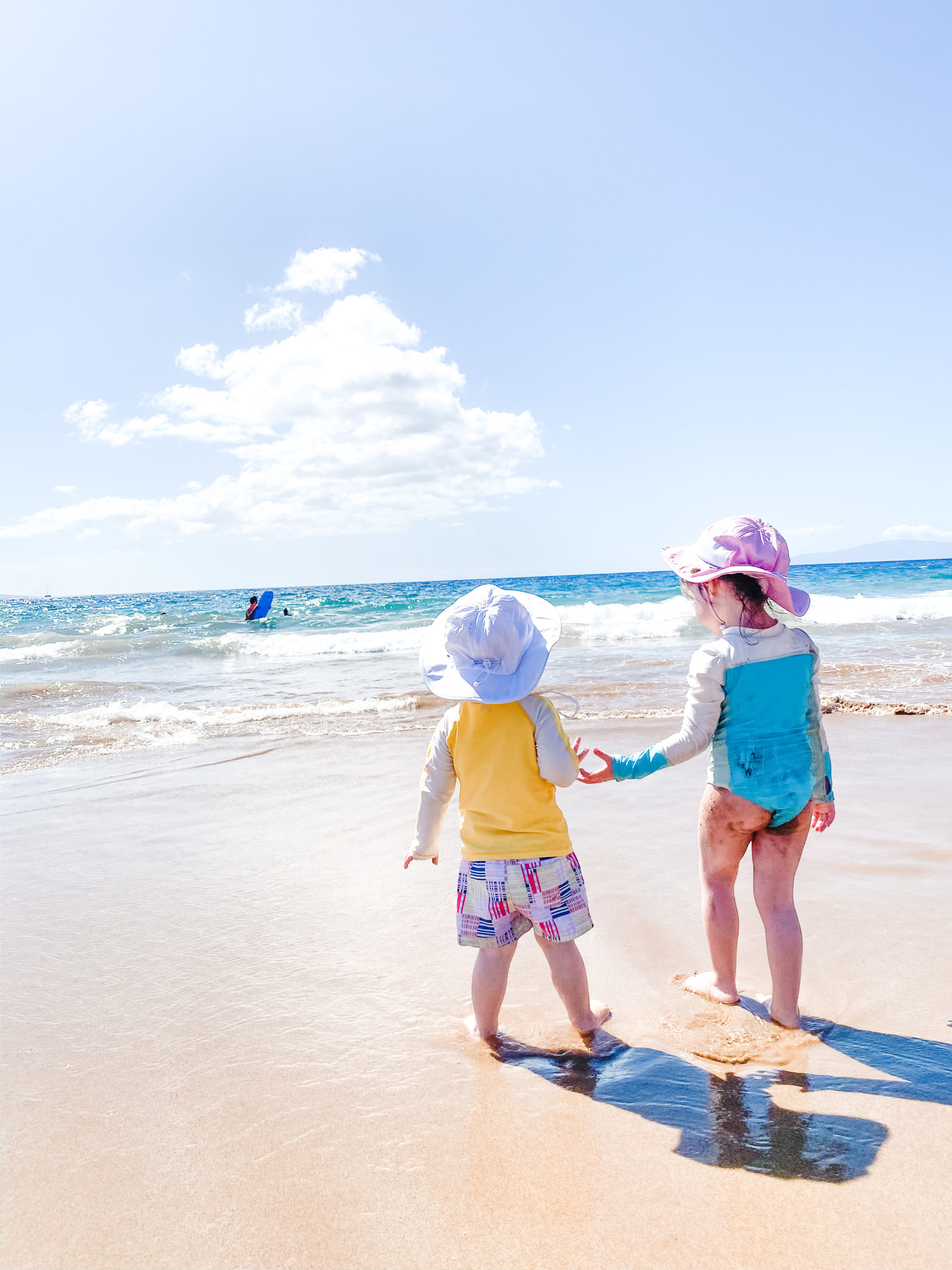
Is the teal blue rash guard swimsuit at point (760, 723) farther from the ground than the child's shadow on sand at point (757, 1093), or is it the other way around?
the teal blue rash guard swimsuit at point (760, 723)

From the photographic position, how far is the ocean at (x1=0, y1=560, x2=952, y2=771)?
27.4ft

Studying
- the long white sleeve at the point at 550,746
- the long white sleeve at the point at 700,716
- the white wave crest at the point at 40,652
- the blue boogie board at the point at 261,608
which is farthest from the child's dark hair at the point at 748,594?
the blue boogie board at the point at 261,608

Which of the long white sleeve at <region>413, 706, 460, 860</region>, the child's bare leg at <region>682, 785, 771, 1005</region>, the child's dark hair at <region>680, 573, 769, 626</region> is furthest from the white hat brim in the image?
the child's bare leg at <region>682, 785, 771, 1005</region>

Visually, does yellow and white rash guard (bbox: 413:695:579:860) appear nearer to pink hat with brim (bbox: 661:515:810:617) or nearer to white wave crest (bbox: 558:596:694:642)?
pink hat with brim (bbox: 661:515:810:617)

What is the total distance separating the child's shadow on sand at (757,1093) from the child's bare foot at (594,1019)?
0.04 metres

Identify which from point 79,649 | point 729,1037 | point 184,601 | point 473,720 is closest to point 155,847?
point 473,720

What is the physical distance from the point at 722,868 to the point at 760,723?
1.60ft

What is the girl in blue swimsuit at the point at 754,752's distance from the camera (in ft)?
8.18

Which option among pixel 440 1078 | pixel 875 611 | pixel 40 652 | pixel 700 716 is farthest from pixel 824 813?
pixel 40 652

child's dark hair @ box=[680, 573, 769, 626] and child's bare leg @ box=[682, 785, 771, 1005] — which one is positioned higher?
child's dark hair @ box=[680, 573, 769, 626]

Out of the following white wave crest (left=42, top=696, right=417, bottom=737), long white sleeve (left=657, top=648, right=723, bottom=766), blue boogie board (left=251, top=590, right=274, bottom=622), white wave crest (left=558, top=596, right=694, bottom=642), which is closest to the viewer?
long white sleeve (left=657, top=648, right=723, bottom=766)

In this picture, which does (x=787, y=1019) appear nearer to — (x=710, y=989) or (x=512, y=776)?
(x=710, y=989)

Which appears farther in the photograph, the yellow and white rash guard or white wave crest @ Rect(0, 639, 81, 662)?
white wave crest @ Rect(0, 639, 81, 662)

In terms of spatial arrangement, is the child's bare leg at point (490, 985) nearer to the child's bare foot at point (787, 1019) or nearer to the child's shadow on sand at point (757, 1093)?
the child's shadow on sand at point (757, 1093)
